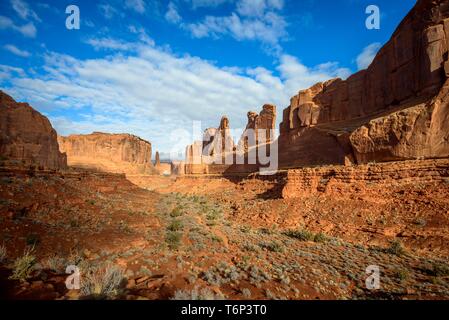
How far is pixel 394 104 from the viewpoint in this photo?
66.3 ft

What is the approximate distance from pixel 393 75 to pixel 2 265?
30204mm

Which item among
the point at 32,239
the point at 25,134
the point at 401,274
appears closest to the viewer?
the point at 401,274

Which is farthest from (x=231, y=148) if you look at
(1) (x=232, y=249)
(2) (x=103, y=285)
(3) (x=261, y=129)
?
(2) (x=103, y=285)

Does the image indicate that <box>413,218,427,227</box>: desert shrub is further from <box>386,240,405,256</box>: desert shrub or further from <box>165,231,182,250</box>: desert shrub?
<box>165,231,182,250</box>: desert shrub

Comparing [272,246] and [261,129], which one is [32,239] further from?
[261,129]

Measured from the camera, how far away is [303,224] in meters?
12.4

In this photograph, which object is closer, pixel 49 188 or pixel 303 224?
pixel 49 188

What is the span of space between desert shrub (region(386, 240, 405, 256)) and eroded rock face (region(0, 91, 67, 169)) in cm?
3383

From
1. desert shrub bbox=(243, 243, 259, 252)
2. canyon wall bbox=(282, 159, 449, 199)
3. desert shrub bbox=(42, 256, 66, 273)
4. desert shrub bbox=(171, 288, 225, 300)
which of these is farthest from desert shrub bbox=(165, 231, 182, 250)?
canyon wall bbox=(282, 159, 449, 199)

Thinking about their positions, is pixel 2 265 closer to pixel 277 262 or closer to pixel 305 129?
pixel 277 262

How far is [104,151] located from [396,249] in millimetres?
71374

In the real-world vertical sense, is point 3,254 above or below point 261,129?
below

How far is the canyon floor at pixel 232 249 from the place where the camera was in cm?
466
